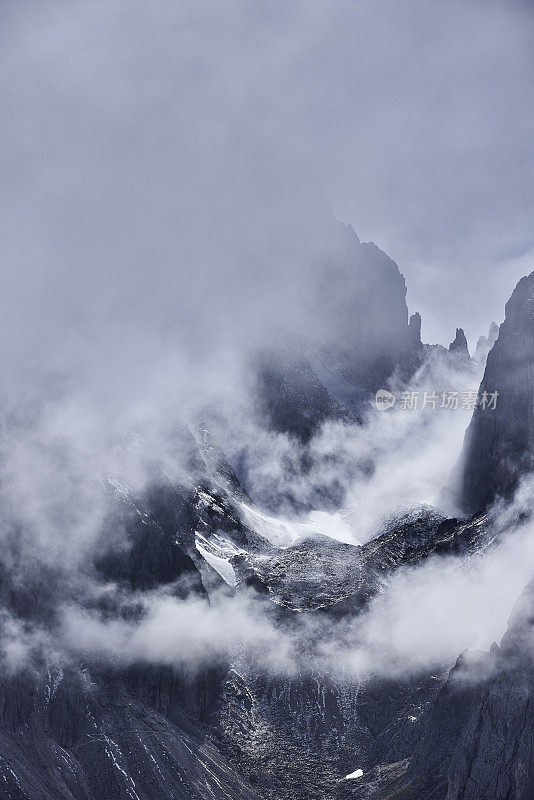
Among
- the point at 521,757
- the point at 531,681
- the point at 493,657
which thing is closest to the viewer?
the point at 521,757

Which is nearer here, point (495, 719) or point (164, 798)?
point (495, 719)

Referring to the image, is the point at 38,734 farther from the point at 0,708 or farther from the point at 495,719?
the point at 495,719

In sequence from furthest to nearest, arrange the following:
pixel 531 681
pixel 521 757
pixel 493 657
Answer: pixel 493 657 < pixel 531 681 < pixel 521 757

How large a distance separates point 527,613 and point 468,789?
119 ft

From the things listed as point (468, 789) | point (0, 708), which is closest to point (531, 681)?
point (468, 789)

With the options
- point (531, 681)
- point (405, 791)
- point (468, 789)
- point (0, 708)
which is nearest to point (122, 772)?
point (0, 708)

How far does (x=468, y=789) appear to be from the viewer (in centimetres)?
17475

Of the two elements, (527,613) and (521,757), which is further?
(527,613)

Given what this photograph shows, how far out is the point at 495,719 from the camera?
182 metres

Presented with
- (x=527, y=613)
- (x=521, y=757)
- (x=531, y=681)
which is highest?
(x=527, y=613)

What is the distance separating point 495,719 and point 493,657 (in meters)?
15.5

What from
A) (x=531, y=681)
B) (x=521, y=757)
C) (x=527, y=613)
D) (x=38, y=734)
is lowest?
(x=521, y=757)

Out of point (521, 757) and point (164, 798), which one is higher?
point (164, 798)

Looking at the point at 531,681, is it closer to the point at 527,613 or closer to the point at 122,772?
the point at 527,613
